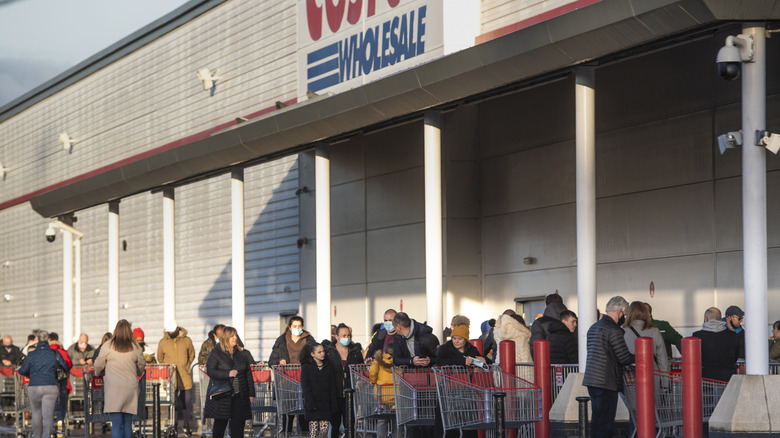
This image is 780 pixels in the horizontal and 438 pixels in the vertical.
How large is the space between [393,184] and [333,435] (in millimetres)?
11049

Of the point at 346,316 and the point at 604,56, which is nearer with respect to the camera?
the point at 604,56

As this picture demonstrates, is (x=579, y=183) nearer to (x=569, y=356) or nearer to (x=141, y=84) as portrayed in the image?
(x=569, y=356)

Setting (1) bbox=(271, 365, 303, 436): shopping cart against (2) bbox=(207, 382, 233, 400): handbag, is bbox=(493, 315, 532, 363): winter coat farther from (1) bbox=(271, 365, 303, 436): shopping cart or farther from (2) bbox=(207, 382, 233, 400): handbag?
(2) bbox=(207, 382, 233, 400): handbag

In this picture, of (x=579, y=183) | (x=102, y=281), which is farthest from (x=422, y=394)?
(x=102, y=281)

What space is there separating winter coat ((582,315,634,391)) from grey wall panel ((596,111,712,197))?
7.58m

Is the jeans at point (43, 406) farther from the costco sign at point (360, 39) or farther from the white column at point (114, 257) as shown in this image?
the white column at point (114, 257)

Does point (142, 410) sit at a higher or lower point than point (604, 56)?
lower

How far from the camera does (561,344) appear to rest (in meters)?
15.7

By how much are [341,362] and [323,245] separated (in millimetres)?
6383

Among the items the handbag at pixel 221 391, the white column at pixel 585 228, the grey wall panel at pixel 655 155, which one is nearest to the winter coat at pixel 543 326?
the white column at pixel 585 228

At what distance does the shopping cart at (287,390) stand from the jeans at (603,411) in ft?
18.0

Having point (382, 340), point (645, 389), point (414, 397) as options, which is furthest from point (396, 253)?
point (645, 389)

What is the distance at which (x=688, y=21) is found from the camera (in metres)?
13.3

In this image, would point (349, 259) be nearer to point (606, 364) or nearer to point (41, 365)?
point (41, 365)
